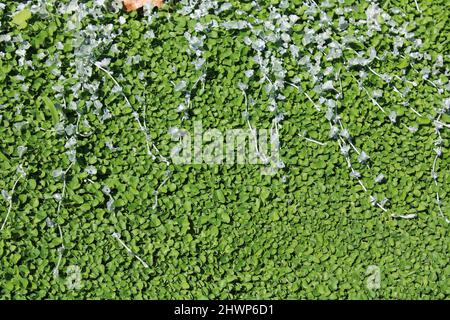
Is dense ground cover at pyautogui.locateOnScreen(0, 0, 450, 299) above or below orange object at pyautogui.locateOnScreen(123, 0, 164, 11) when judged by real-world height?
below

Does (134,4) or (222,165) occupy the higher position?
(134,4)

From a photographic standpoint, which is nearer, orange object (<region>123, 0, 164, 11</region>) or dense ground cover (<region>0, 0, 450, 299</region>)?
dense ground cover (<region>0, 0, 450, 299</region>)

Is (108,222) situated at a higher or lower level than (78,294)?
higher

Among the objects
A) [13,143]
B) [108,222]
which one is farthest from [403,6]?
[13,143]

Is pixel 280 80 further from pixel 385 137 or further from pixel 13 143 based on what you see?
pixel 13 143

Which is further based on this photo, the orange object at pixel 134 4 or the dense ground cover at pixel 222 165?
the orange object at pixel 134 4

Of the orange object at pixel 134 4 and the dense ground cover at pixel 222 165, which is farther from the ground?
the orange object at pixel 134 4

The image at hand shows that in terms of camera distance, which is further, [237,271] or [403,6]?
[403,6]
